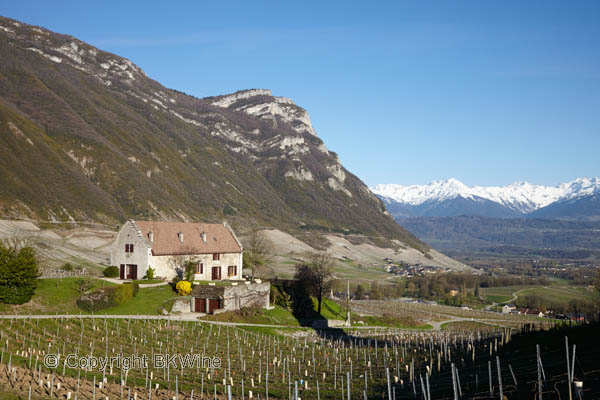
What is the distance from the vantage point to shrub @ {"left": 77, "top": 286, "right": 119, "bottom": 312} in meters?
62.3

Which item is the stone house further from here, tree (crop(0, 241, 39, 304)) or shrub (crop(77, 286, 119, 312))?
tree (crop(0, 241, 39, 304))

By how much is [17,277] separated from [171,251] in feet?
85.3

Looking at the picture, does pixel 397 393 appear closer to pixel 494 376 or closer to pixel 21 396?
pixel 494 376

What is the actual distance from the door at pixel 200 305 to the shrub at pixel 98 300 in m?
11.6

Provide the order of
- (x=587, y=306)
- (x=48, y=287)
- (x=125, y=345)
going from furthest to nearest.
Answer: (x=587, y=306) < (x=48, y=287) < (x=125, y=345)

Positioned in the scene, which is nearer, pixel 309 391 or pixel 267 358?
pixel 309 391

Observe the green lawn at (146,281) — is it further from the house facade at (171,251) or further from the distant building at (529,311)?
the distant building at (529,311)

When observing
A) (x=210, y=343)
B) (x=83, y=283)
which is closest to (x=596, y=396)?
(x=210, y=343)

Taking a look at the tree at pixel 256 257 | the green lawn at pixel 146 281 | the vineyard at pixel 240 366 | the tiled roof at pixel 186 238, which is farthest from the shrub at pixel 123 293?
the tree at pixel 256 257

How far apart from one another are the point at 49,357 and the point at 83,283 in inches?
1057

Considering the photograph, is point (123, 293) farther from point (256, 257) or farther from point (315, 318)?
point (256, 257)

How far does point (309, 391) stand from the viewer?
4038cm

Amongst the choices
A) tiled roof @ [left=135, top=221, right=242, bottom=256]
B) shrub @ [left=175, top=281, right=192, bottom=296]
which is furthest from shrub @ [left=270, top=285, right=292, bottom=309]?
shrub @ [left=175, top=281, right=192, bottom=296]

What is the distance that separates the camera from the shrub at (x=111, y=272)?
78500 mm
